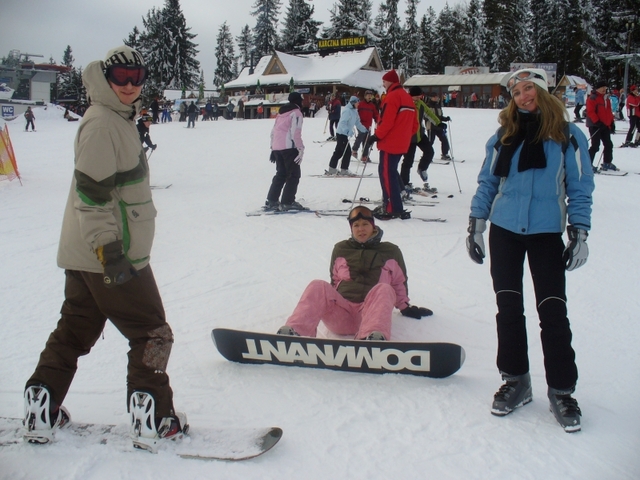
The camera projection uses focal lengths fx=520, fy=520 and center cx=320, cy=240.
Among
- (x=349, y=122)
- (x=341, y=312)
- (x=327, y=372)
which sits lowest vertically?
(x=327, y=372)

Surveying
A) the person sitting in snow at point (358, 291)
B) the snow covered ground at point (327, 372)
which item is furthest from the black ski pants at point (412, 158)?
the person sitting in snow at point (358, 291)

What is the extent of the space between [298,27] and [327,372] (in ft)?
219

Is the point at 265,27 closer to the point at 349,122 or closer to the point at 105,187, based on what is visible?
the point at 349,122

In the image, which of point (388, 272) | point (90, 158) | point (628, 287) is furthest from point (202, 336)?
point (628, 287)

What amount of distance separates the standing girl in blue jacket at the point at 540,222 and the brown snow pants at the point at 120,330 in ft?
5.35

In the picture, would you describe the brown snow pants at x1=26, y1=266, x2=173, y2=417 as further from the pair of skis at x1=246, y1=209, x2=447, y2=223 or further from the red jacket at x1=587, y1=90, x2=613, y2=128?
the red jacket at x1=587, y1=90, x2=613, y2=128

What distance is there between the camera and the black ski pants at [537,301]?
8.12 feet

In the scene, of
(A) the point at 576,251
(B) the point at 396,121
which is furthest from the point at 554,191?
(B) the point at 396,121

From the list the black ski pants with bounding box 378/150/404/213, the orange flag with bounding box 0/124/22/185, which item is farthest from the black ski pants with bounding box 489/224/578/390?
the orange flag with bounding box 0/124/22/185

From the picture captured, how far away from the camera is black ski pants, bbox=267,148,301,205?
24.8 ft

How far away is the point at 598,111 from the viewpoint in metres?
10.5

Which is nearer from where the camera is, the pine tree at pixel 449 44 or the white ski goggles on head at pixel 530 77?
the white ski goggles on head at pixel 530 77

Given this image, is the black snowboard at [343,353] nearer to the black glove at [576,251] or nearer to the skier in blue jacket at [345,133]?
the black glove at [576,251]

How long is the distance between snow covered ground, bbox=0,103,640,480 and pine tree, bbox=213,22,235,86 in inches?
3168
